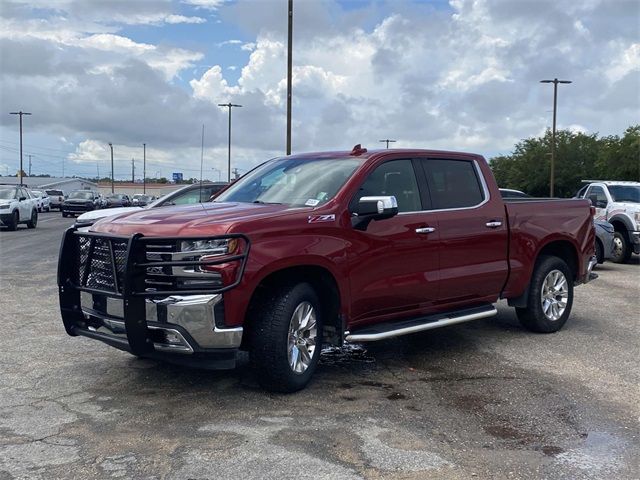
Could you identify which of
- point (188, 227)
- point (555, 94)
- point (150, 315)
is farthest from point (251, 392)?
point (555, 94)

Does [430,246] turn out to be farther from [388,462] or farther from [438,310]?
[388,462]

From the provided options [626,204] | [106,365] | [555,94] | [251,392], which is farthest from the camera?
[555,94]

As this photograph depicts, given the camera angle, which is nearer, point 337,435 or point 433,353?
point 337,435

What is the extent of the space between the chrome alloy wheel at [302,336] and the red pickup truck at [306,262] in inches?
0.4

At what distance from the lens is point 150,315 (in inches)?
196

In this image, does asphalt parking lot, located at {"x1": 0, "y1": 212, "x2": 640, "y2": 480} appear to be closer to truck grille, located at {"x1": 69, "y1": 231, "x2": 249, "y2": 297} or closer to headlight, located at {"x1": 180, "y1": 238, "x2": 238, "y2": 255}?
truck grille, located at {"x1": 69, "y1": 231, "x2": 249, "y2": 297}

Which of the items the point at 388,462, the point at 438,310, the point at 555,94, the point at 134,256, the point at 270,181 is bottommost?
the point at 388,462

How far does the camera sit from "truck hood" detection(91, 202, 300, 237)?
5031 mm

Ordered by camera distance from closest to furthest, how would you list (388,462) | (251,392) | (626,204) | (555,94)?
(388,462) < (251,392) < (626,204) < (555,94)

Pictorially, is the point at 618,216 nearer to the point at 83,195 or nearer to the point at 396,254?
the point at 396,254

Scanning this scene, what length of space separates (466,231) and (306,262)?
204 centimetres

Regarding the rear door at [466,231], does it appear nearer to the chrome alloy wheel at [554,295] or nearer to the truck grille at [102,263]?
the chrome alloy wheel at [554,295]

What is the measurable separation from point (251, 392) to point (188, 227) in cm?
140

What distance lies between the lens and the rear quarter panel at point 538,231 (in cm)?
730
